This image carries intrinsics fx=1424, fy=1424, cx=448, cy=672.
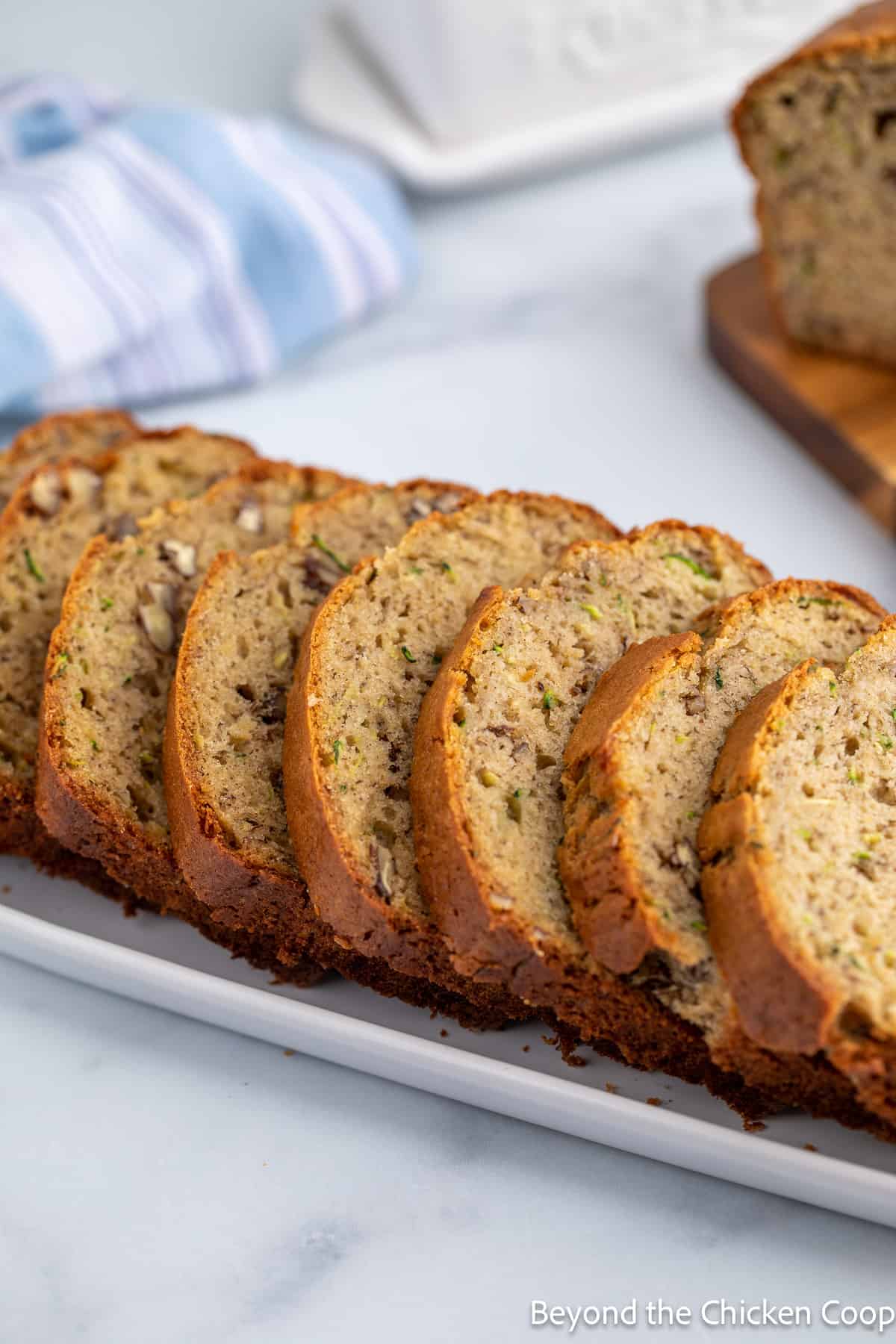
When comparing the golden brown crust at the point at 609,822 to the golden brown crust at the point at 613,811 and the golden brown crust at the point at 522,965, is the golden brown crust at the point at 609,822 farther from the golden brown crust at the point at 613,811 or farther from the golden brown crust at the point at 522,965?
the golden brown crust at the point at 522,965

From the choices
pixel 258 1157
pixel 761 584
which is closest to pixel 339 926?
pixel 258 1157

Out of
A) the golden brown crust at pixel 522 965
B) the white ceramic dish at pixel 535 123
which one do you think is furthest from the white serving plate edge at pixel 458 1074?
the white ceramic dish at pixel 535 123

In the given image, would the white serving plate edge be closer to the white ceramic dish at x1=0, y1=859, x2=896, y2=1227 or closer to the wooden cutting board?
the white ceramic dish at x1=0, y1=859, x2=896, y2=1227

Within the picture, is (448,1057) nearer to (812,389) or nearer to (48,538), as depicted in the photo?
(48,538)

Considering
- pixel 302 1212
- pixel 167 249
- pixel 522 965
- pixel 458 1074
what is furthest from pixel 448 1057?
pixel 167 249

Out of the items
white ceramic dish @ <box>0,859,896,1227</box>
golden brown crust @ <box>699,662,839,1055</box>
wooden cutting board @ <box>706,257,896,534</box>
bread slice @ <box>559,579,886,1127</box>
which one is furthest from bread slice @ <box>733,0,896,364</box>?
white ceramic dish @ <box>0,859,896,1227</box>

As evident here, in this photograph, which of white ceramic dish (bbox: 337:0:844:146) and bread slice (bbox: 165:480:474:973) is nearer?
bread slice (bbox: 165:480:474:973)

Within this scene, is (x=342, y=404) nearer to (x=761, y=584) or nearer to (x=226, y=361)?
(x=226, y=361)
